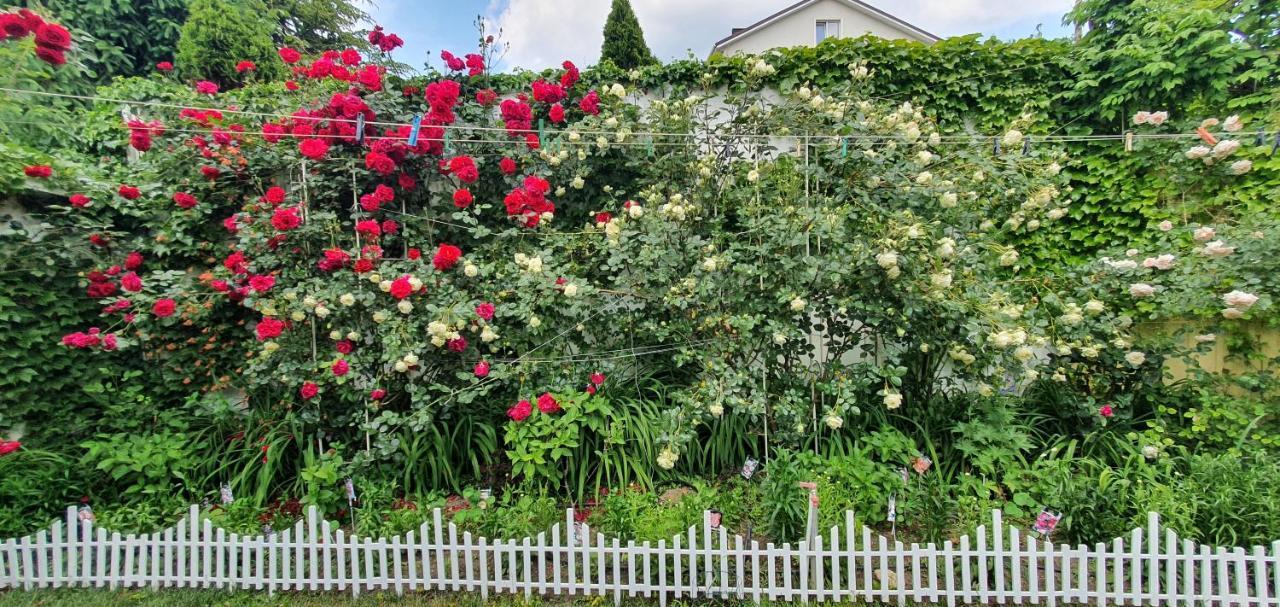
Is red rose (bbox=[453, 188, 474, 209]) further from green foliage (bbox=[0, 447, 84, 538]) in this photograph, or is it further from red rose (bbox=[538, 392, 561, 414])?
green foliage (bbox=[0, 447, 84, 538])

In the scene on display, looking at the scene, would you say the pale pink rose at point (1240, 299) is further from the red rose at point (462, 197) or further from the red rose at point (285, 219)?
the red rose at point (285, 219)

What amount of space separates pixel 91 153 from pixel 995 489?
6473 mm

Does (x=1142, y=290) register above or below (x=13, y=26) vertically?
below

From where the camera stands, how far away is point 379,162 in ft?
9.23

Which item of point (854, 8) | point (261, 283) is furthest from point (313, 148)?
point (854, 8)

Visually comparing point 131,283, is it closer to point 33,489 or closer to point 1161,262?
point 33,489

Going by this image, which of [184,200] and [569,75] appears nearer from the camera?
[184,200]

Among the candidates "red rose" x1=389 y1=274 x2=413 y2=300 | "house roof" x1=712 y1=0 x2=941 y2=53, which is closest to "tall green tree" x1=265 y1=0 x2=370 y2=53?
"house roof" x1=712 y1=0 x2=941 y2=53

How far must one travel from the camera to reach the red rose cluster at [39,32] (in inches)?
87.3

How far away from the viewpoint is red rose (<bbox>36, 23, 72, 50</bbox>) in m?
2.28

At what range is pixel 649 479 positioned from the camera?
2645 millimetres

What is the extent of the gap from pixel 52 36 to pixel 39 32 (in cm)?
4

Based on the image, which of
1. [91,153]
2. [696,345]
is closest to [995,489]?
[696,345]

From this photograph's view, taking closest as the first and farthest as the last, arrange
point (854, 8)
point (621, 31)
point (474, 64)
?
point (474, 64), point (621, 31), point (854, 8)
